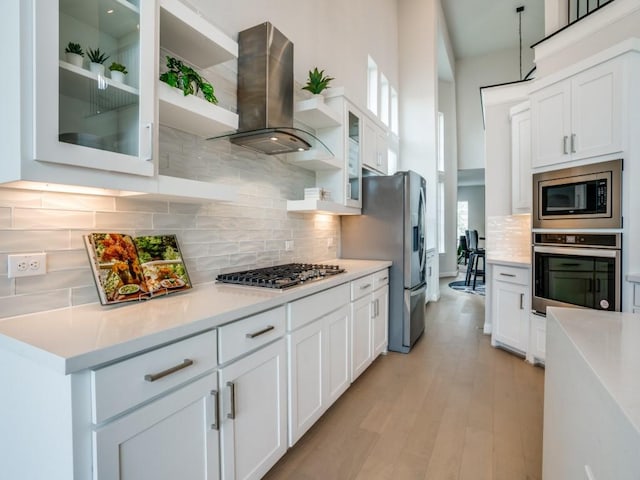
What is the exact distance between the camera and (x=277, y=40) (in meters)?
2.31

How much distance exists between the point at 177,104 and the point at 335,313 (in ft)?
5.13

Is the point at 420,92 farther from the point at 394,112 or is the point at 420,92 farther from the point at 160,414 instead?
the point at 160,414

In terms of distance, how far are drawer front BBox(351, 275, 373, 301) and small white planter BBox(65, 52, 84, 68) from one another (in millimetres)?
2028

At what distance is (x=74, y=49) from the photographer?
1.17m

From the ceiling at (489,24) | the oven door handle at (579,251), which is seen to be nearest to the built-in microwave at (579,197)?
the oven door handle at (579,251)

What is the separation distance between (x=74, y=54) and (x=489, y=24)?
8.77 metres

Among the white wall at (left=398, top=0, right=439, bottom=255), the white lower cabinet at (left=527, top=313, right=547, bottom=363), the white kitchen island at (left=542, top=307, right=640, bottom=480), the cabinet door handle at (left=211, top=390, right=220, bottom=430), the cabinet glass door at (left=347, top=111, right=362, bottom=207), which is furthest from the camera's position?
the white wall at (left=398, top=0, right=439, bottom=255)

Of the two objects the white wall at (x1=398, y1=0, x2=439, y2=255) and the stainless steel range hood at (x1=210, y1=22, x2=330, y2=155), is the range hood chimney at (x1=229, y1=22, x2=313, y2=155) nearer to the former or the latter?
the stainless steel range hood at (x1=210, y1=22, x2=330, y2=155)

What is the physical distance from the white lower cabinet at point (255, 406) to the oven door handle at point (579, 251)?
2.47 meters

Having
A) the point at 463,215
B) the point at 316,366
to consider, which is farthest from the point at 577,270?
the point at 463,215

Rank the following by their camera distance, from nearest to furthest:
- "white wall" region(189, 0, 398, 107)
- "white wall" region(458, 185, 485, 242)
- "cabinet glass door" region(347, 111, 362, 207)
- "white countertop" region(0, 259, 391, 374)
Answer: "white countertop" region(0, 259, 391, 374) → "white wall" region(189, 0, 398, 107) → "cabinet glass door" region(347, 111, 362, 207) → "white wall" region(458, 185, 485, 242)

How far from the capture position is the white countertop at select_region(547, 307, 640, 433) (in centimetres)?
64

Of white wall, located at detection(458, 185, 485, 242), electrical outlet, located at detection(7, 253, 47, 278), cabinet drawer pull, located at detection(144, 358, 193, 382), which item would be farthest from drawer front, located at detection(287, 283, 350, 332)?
white wall, located at detection(458, 185, 485, 242)

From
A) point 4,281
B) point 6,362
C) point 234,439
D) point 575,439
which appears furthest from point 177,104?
point 575,439
